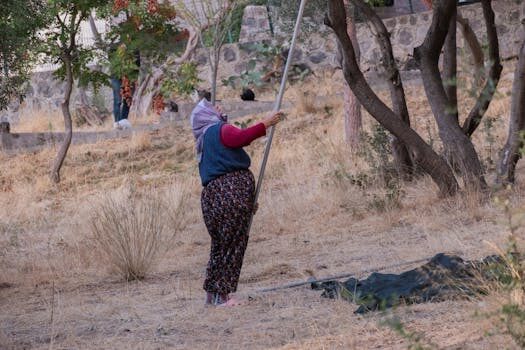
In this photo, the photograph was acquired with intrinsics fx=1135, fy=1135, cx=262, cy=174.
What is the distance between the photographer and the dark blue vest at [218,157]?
8406 millimetres

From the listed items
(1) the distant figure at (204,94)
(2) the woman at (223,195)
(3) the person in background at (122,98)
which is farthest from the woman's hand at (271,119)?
(3) the person in background at (122,98)

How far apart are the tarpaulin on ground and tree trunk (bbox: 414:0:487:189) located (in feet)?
13.0

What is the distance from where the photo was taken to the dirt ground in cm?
700

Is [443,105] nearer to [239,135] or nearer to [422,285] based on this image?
[239,135]

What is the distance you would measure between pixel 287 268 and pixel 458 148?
295 centimetres

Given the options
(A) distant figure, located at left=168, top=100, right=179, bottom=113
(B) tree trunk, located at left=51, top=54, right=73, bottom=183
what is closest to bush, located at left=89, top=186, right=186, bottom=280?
(B) tree trunk, located at left=51, top=54, right=73, bottom=183

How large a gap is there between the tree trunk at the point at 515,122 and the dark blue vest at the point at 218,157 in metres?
4.10

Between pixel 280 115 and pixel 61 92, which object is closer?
pixel 280 115

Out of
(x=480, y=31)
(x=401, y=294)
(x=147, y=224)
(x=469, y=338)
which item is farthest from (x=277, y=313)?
(x=480, y=31)

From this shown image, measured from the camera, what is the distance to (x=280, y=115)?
27.4 ft

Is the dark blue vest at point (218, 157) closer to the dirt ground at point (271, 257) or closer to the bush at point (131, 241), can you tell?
the dirt ground at point (271, 257)

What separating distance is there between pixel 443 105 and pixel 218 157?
4505 mm

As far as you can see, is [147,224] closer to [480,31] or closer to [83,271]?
[83,271]

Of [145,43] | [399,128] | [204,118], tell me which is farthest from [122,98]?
[204,118]
